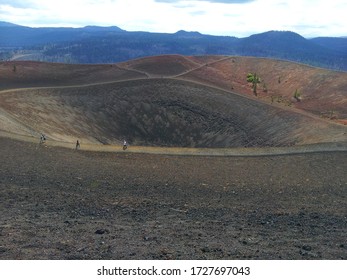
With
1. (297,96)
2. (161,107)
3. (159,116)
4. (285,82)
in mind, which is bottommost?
(159,116)

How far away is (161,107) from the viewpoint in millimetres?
76750

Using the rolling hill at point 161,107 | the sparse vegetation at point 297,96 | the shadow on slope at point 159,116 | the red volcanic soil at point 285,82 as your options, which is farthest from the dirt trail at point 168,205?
the sparse vegetation at point 297,96

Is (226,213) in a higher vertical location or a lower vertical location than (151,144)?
higher

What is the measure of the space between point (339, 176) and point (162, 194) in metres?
13.3

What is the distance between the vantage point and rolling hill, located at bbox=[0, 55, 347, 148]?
5522 cm

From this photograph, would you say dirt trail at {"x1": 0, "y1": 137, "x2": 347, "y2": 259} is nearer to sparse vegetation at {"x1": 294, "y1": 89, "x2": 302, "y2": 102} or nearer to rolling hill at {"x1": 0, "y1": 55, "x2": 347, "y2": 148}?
rolling hill at {"x1": 0, "y1": 55, "x2": 347, "y2": 148}

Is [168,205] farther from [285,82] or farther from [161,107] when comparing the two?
[285,82]

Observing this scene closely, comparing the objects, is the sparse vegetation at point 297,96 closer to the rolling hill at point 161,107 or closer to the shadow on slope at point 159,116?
the rolling hill at point 161,107

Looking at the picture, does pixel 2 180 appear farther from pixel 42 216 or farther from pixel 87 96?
pixel 87 96

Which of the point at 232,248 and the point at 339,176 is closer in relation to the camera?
the point at 232,248

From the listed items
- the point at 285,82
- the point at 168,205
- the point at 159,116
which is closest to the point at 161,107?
the point at 159,116

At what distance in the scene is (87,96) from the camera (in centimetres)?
7569

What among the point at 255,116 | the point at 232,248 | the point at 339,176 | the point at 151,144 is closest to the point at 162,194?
the point at 232,248

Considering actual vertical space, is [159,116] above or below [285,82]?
below
